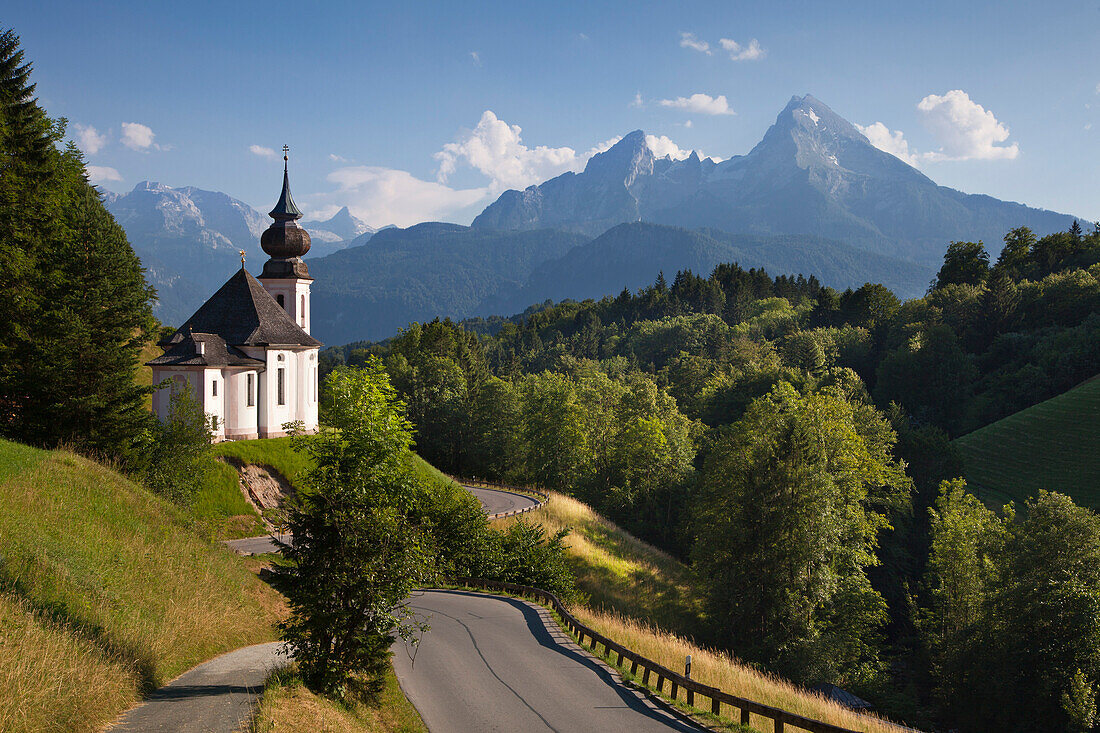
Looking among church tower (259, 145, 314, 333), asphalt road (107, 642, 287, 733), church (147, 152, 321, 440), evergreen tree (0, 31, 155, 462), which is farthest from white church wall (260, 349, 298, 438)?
asphalt road (107, 642, 287, 733)

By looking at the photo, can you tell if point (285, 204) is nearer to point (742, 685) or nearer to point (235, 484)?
point (235, 484)

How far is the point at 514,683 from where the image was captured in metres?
16.3

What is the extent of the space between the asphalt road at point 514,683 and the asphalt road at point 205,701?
3.42 m

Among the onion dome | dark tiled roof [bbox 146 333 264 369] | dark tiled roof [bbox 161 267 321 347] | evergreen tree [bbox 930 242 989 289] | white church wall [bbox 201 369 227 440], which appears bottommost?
Answer: white church wall [bbox 201 369 227 440]

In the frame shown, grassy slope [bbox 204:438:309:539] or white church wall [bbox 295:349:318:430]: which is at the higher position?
white church wall [bbox 295:349:318:430]

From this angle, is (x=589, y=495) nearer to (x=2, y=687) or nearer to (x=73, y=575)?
(x=73, y=575)

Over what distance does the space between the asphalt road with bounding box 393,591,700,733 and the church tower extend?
3544 centimetres

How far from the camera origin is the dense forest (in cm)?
2844

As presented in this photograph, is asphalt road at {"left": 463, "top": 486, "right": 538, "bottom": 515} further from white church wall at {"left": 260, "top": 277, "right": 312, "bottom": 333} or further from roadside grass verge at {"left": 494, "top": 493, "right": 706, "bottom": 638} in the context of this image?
white church wall at {"left": 260, "top": 277, "right": 312, "bottom": 333}

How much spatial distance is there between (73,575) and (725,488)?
29.8 meters

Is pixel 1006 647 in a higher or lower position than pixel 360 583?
lower

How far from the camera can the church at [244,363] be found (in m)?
39.6

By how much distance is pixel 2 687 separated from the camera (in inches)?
381

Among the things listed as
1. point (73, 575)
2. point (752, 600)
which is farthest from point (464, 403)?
point (73, 575)
